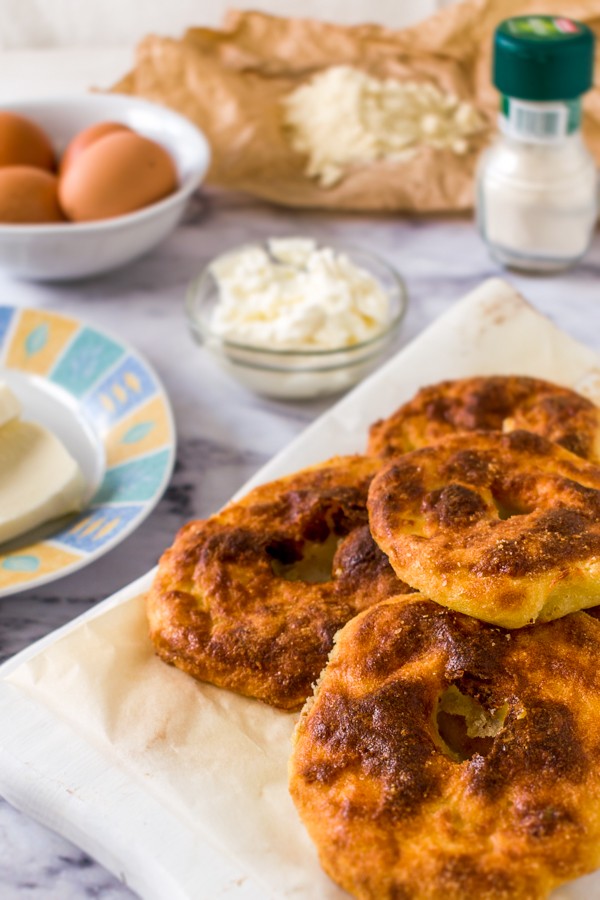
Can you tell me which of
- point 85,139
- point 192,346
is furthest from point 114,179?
point 192,346

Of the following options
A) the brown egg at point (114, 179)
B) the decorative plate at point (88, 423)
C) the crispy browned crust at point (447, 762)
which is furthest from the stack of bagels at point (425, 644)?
the brown egg at point (114, 179)

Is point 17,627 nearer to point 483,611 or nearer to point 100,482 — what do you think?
point 100,482

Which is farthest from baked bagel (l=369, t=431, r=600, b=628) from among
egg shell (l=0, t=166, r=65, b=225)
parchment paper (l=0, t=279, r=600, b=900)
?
egg shell (l=0, t=166, r=65, b=225)

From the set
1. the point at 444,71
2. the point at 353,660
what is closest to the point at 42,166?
the point at 444,71

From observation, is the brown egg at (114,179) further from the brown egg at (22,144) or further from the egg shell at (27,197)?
the brown egg at (22,144)

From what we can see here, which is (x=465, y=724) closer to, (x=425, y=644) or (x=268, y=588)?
(x=425, y=644)
